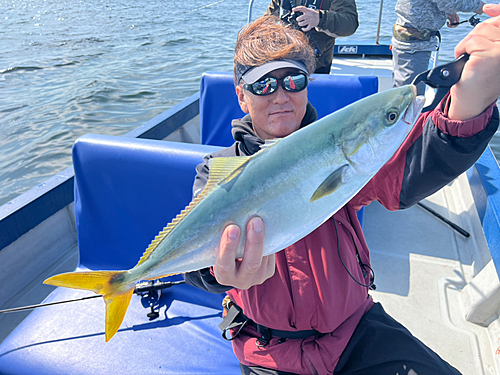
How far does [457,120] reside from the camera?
55.2 inches

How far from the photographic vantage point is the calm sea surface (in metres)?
7.78


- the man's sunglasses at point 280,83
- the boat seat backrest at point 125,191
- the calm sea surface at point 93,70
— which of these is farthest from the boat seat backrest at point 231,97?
the calm sea surface at point 93,70

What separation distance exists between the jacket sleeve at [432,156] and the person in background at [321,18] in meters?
2.31

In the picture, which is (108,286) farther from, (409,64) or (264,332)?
(409,64)

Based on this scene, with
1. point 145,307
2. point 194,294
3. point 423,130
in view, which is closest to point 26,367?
point 145,307

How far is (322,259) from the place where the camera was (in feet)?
5.56

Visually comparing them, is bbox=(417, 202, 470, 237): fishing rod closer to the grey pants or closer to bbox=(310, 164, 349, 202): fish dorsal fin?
the grey pants

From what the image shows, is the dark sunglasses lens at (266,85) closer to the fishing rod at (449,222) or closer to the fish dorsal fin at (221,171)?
the fish dorsal fin at (221,171)

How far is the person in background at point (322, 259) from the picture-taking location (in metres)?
1.40

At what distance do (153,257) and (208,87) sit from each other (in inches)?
118

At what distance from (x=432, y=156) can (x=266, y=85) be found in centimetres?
88

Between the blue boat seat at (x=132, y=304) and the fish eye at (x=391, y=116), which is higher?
the fish eye at (x=391, y=116)

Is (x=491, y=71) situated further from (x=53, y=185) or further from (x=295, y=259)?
(x=53, y=185)

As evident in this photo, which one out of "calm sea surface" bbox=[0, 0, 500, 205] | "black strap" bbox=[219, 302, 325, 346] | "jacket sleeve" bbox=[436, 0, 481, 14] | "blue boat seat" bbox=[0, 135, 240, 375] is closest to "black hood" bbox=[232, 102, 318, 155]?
"blue boat seat" bbox=[0, 135, 240, 375]
